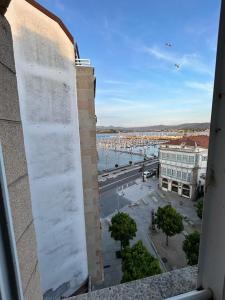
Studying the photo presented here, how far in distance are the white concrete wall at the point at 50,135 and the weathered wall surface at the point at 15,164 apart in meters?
3.70

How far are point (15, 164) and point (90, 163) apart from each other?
6.14 metres

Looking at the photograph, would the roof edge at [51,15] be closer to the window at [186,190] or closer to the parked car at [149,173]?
the window at [186,190]

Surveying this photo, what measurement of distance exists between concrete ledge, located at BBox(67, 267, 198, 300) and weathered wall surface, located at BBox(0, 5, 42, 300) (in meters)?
0.31

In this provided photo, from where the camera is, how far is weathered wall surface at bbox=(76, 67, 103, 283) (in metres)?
6.15

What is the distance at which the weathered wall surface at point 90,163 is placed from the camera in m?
6.15

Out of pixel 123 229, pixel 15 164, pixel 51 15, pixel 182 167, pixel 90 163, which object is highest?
pixel 51 15

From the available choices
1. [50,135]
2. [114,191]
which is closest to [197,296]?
[50,135]

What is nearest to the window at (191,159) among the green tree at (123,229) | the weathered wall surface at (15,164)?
the green tree at (123,229)

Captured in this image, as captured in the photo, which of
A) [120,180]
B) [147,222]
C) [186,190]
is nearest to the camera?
[147,222]

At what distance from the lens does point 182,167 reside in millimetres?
19531

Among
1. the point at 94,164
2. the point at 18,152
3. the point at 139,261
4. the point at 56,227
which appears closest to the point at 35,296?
the point at 18,152

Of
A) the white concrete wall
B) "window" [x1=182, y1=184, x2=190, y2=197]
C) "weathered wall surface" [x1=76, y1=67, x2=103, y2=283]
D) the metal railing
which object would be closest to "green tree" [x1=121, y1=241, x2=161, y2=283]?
"weathered wall surface" [x1=76, y1=67, x2=103, y2=283]

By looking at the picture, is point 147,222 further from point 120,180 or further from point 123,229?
point 120,180

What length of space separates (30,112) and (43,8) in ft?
6.95
